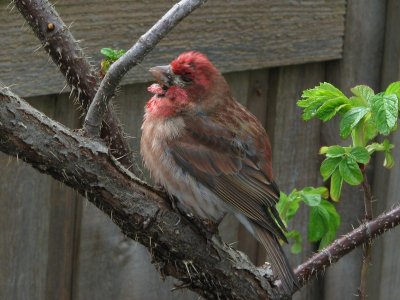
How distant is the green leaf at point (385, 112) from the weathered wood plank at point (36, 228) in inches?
57.9

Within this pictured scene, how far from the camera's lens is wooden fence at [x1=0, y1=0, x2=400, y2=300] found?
3.69 metres

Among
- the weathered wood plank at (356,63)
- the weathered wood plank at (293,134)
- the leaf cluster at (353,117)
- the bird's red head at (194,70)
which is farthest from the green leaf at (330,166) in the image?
the weathered wood plank at (356,63)

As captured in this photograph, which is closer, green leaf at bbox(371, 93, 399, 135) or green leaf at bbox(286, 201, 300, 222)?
green leaf at bbox(371, 93, 399, 135)

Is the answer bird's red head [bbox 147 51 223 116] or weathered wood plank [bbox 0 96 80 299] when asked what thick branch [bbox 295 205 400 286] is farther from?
weathered wood plank [bbox 0 96 80 299]

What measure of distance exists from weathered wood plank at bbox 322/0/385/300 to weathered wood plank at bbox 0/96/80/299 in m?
1.49

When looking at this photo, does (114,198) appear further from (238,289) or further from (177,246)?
(238,289)

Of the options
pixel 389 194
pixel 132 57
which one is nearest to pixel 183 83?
pixel 132 57

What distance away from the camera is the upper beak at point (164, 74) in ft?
10.8

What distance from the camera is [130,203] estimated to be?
8.57 ft

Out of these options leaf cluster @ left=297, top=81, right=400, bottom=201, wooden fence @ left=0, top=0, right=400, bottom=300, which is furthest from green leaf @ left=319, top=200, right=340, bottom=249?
wooden fence @ left=0, top=0, right=400, bottom=300

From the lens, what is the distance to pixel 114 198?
8.45 ft

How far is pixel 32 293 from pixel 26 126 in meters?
1.62

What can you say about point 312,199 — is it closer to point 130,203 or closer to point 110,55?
point 130,203

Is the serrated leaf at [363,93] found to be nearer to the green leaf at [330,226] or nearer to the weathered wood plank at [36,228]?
the green leaf at [330,226]
